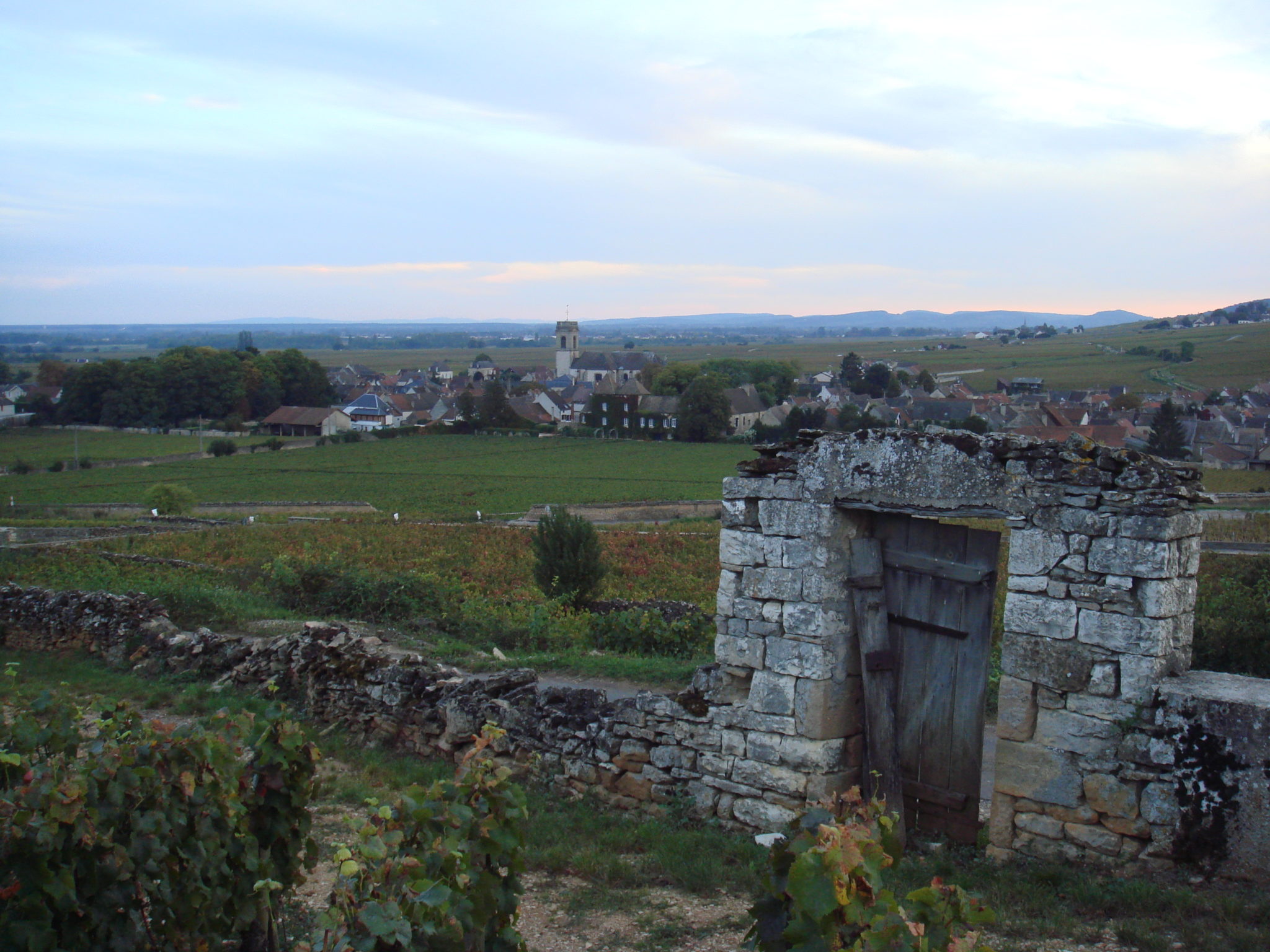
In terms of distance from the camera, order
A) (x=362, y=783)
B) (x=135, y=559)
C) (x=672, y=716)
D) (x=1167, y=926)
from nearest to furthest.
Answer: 1. (x=1167, y=926)
2. (x=672, y=716)
3. (x=362, y=783)
4. (x=135, y=559)

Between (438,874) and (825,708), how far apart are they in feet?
12.1

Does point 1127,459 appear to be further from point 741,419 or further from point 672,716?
point 741,419

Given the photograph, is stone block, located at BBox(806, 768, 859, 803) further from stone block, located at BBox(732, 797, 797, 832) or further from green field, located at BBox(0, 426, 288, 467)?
green field, located at BBox(0, 426, 288, 467)

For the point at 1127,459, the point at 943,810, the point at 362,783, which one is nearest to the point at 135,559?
the point at 362,783

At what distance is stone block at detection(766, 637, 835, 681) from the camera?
725 centimetres

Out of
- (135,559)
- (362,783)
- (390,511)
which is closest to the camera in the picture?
(362,783)

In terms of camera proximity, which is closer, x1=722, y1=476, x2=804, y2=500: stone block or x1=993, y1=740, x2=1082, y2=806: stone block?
x1=993, y1=740, x2=1082, y2=806: stone block

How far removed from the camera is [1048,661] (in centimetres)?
631

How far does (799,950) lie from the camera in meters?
3.82

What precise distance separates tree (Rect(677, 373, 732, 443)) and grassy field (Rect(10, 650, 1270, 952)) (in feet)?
236

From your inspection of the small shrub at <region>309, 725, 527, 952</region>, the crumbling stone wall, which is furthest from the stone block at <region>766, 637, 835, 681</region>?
the small shrub at <region>309, 725, 527, 952</region>

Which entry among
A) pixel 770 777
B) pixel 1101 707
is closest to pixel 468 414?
pixel 770 777

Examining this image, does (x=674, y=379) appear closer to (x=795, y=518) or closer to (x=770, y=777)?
(x=795, y=518)

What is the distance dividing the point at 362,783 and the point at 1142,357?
471 feet
